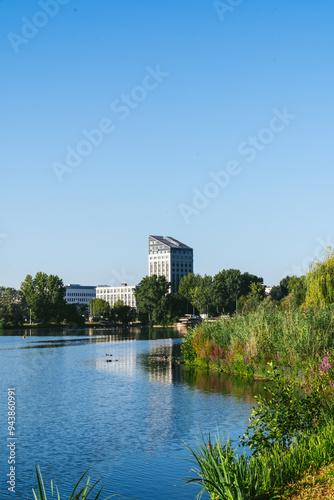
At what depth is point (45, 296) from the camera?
156000 mm

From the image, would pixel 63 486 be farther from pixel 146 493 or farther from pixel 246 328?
pixel 246 328

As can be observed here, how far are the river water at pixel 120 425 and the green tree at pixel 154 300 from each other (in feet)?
417

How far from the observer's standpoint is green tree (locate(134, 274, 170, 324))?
6216 inches

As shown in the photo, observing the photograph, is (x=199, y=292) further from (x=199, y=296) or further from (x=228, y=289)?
(x=228, y=289)

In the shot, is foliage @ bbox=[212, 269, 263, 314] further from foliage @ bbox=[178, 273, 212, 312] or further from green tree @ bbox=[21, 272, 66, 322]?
green tree @ bbox=[21, 272, 66, 322]

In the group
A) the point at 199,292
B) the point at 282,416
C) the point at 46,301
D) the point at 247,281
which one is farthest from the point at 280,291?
the point at 282,416

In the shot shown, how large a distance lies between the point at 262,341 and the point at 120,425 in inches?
483

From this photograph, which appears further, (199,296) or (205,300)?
(199,296)

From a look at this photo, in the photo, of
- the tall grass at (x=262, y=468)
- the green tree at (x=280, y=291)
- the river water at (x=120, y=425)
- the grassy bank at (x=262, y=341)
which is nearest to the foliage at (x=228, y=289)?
the green tree at (x=280, y=291)

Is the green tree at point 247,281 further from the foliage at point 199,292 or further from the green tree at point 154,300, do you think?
the green tree at point 154,300

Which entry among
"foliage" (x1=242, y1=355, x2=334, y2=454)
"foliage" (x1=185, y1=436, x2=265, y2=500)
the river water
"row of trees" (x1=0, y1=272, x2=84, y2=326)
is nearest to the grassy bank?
the river water

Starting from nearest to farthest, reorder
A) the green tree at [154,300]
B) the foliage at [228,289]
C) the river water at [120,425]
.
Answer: the river water at [120,425], the green tree at [154,300], the foliage at [228,289]

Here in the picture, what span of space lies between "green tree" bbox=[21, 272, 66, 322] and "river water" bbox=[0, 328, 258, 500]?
126m

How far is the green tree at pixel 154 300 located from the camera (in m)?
158
